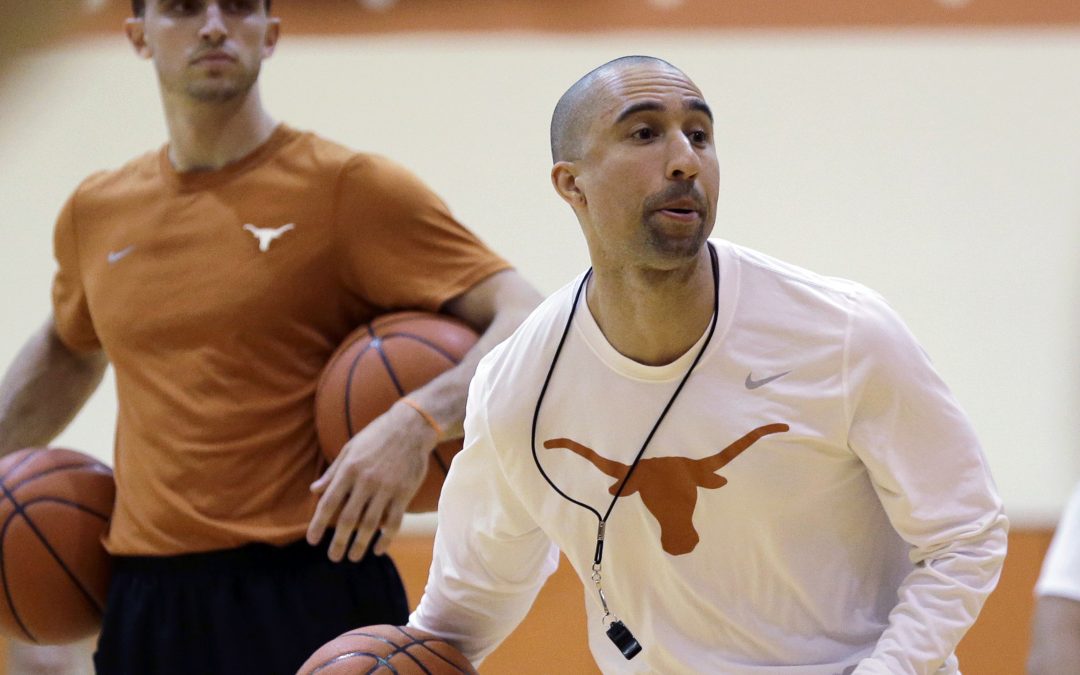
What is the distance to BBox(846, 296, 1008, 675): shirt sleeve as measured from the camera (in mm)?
2059

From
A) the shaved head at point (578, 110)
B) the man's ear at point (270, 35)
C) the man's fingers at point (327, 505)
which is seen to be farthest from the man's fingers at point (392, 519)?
the man's ear at point (270, 35)

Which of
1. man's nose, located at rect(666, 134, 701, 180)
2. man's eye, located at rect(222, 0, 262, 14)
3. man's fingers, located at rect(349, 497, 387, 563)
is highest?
man's nose, located at rect(666, 134, 701, 180)

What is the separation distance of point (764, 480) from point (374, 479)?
851 millimetres

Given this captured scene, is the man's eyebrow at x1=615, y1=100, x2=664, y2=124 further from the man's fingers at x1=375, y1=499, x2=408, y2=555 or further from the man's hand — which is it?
the man's fingers at x1=375, y1=499, x2=408, y2=555

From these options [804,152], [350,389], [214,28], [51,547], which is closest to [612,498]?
[350,389]

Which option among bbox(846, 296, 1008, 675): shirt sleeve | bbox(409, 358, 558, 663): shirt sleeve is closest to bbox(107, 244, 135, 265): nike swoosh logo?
bbox(409, 358, 558, 663): shirt sleeve

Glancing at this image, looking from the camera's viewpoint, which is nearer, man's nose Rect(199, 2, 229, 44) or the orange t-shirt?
the orange t-shirt

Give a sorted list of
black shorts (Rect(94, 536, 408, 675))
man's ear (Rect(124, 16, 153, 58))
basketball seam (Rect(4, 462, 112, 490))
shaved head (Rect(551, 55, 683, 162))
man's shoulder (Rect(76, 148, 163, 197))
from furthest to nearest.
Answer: man's ear (Rect(124, 16, 153, 58)), man's shoulder (Rect(76, 148, 163, 197)), basketball seam (Rect(4, 462, 112, 490)), black shorts (Rect(94, 536, 408, 675)), shaved head (Rect(551, 55, 683, 162))

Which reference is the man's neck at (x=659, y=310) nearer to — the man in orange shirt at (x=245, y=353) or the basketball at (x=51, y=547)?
the man in orange shirt at (x=245, y=353)

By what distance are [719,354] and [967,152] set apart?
174 inches

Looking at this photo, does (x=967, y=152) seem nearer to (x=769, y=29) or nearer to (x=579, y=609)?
(x=769, y=29)

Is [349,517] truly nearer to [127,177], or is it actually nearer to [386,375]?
[386,375]

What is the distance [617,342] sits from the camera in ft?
7.44

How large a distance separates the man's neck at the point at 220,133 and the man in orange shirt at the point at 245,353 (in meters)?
0.03
